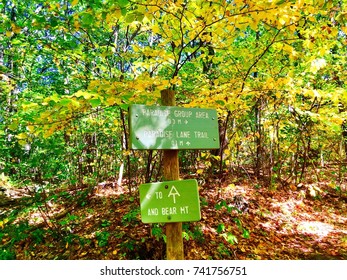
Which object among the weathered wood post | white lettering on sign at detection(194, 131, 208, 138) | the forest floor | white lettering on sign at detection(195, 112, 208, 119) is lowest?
the forest floor

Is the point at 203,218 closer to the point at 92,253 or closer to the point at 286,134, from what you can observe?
the point at 92,253

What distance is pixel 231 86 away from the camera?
349 centimetres

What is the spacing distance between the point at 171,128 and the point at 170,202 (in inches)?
22.5

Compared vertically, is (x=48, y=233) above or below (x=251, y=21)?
below

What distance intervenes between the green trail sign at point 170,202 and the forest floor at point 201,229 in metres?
1.67

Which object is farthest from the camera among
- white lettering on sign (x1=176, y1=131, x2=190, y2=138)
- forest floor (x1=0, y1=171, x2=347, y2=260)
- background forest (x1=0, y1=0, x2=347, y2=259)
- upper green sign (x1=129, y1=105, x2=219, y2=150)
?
forest floor (x1=0, y1=171, x2=347, y2=260)

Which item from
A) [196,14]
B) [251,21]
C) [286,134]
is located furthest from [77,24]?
[286,134]

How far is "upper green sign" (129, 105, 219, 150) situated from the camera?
1936mm

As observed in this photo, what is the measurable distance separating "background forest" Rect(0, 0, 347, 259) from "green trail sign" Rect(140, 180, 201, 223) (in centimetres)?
78

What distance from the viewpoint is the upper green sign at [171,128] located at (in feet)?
6.35

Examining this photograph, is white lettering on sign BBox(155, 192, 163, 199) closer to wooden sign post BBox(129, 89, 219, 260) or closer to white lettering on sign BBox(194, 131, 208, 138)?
wooden sign post BBox(129, 89, 219, 260)

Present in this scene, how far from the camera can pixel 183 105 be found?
3428mm

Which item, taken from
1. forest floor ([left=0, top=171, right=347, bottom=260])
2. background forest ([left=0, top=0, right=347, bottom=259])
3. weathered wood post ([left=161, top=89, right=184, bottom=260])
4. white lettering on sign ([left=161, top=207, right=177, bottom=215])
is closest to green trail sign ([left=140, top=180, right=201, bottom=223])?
white lettering on sign ([left=161, top=207, right=177, bottom=215])

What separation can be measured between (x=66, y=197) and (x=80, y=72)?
384 centimetres
